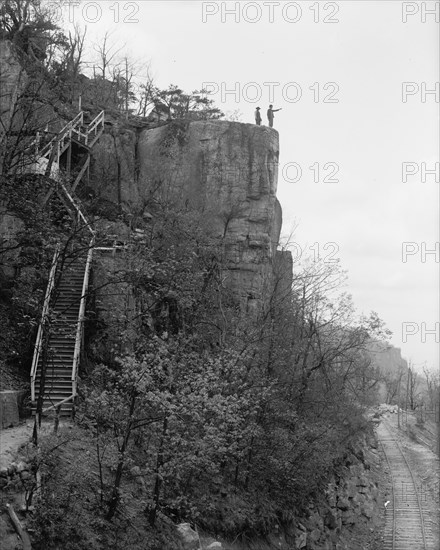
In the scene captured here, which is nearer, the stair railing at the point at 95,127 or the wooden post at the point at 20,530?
the wooden post at the point at 20,530

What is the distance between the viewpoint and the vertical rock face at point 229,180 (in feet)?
97.2

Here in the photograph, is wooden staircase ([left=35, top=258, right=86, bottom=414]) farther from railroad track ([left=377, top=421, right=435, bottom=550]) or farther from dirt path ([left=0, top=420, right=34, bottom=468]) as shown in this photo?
railroad track ([left=377, top=421, right=435, bottom=550])

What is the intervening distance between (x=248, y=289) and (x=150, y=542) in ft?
54.2

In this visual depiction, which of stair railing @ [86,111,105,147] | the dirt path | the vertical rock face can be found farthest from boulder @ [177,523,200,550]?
stair railing @ [86,111,105,147]

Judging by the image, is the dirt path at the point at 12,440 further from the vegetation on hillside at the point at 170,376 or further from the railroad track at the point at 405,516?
the railroad track at the point at 405,516

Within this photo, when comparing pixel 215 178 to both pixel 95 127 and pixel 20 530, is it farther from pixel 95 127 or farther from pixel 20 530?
pixel 20 530

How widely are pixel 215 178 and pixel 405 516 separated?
1869 centimetres

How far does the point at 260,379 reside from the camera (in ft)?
68.0

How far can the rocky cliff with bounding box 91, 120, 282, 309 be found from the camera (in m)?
29.7

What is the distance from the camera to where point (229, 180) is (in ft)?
101


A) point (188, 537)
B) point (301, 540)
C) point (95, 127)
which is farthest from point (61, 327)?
point (95, 127)

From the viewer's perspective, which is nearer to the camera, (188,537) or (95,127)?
(188,537)

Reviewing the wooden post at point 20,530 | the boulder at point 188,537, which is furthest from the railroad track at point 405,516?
the wooden post at point 20,530

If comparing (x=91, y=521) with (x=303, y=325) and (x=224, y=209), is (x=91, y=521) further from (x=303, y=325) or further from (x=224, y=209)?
(x=224, y=209)
